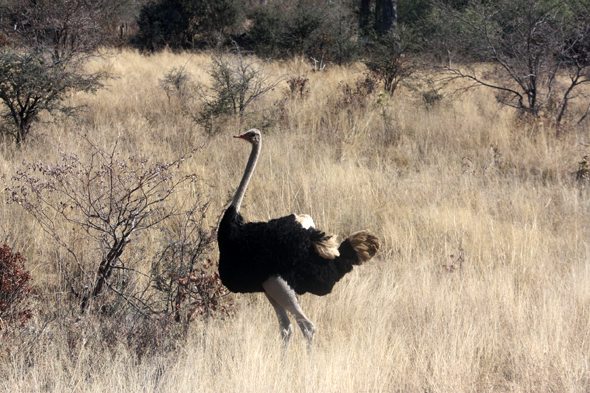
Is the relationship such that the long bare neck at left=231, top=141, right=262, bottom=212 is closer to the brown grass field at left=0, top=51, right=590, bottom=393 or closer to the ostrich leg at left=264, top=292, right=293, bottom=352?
the ostrich leg at left=264, top=292, right=293, bottom=352

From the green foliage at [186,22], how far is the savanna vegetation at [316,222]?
29.5ft

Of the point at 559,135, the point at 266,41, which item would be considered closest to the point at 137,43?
the point at 266,41

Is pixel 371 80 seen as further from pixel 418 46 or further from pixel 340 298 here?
pixel 340 298

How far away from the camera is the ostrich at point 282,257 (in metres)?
3.04

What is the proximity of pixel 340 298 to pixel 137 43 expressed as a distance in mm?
18529

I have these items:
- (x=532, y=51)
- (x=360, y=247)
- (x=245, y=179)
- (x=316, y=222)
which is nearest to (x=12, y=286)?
(x=245, y=179)

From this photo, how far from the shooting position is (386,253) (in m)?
4.80

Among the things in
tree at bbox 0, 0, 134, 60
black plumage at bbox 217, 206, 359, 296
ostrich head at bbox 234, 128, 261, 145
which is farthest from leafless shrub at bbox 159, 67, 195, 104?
black plumage at bbox 217, 206, 359, 296

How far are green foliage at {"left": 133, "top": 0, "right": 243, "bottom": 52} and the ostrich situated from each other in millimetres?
17239

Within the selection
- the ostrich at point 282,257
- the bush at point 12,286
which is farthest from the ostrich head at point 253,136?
the bush at point 12,286

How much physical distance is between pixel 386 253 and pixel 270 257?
6.57ft

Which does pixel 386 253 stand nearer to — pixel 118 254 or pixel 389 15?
pixel 118 254

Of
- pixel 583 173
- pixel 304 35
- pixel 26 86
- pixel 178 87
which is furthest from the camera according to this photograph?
pixel 304 35

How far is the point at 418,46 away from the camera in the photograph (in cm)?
1225
